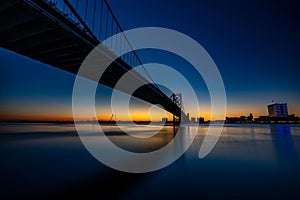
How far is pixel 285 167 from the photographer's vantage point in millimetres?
9023

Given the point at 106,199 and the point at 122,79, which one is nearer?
the point at 106,199

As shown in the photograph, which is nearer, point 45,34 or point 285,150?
point 45,34

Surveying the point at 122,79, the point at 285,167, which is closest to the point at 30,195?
the point at 285,167

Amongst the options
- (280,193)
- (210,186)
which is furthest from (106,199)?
(280,193)

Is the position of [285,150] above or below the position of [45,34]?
below

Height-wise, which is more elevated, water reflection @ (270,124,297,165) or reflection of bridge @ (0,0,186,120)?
reflection of bridge @ (0,0,186,120)

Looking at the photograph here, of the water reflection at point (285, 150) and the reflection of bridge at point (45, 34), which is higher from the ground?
the reflection of bridge at point (45, 34)

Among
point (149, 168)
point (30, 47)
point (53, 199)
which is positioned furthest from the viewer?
point (30, 47)

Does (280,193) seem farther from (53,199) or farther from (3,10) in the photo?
(3,10)

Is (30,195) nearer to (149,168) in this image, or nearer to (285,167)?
(149,168)

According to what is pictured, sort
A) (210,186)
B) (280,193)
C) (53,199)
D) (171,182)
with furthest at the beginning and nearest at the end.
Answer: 1. (171,182)
2. (210,186)
3. (280,193)
4. (53,199)

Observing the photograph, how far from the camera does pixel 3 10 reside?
250 inches

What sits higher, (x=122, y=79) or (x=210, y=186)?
(x=122, y=79)

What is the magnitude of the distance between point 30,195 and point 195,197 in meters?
4.94
